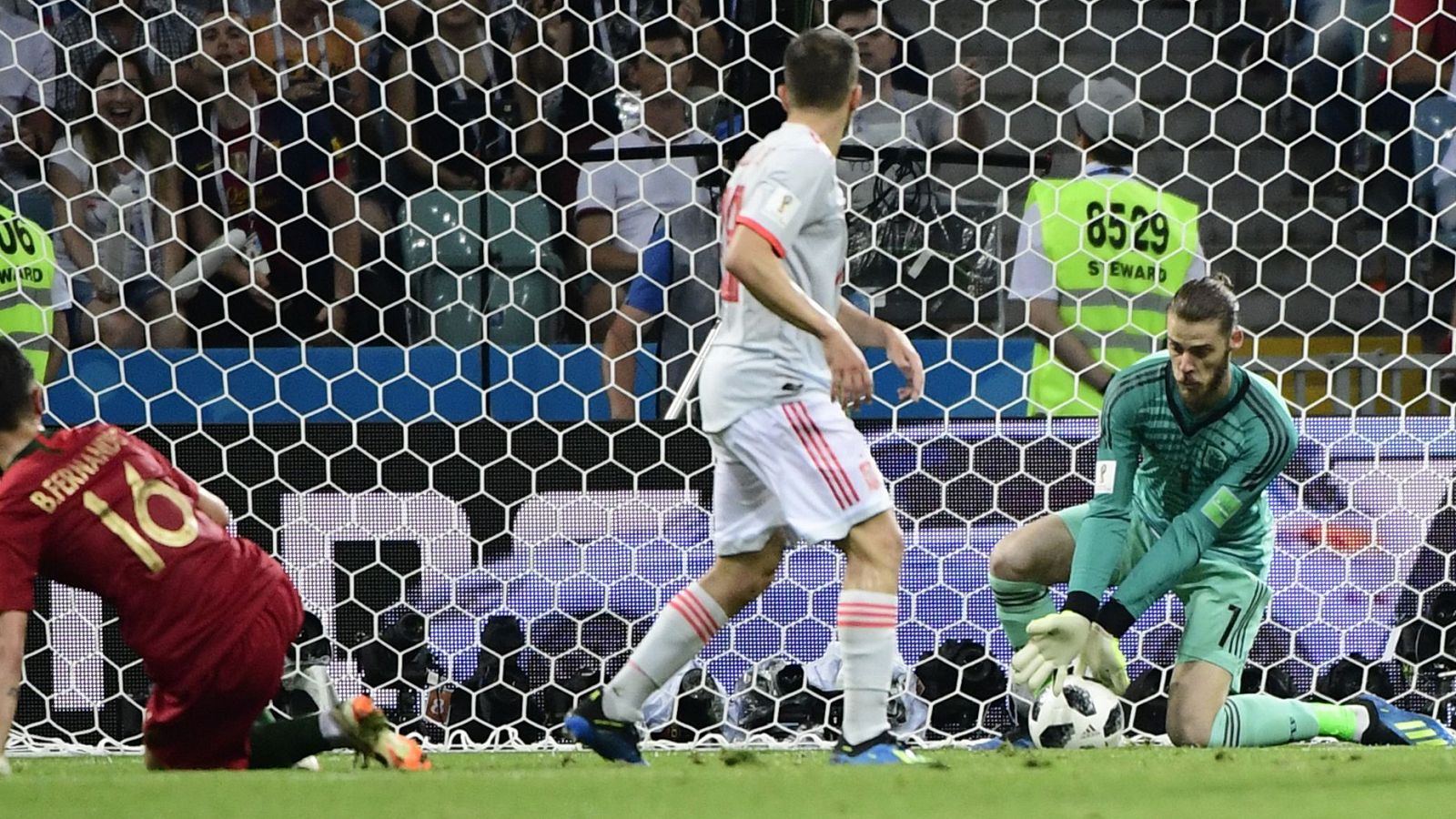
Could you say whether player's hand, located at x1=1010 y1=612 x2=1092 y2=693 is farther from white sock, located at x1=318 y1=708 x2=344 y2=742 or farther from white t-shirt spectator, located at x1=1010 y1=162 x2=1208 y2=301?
white t-shirt spectator, located at x1=1010 y1=162 x2=1208 y2=301

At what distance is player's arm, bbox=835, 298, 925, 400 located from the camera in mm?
3273

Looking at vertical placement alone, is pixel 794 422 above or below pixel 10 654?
above

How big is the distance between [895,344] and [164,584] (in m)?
1.36

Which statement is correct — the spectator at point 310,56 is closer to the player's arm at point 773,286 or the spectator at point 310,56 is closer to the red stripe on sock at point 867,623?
the player's arm at point 773,286

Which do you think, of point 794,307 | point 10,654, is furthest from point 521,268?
point 10,654

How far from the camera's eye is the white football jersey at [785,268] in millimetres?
3170

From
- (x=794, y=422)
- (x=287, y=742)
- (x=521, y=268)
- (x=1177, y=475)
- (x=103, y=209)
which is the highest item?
(x=103, y=209)

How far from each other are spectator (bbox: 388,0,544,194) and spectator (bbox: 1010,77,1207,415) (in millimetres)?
1407

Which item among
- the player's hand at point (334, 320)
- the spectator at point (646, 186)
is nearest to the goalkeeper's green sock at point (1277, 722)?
the spectator at point (646, 186)

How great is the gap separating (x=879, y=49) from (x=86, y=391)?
228 centimetres

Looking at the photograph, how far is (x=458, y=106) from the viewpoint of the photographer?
4.98 m

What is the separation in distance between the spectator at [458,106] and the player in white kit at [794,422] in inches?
66.6

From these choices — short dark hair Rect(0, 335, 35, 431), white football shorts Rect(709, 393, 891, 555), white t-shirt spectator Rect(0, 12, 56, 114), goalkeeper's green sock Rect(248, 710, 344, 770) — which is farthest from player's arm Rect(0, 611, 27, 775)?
white t-shirt spectator Rect(0, 12, 56, 114)

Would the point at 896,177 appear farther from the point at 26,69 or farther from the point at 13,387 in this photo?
the point at 13,387
